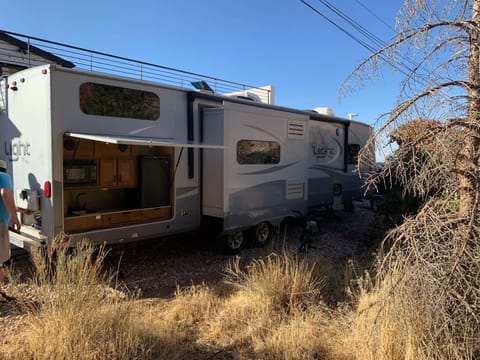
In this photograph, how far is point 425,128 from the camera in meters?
2.99

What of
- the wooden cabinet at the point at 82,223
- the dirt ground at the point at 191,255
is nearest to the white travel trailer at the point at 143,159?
the wooden cabinet at the point at 82,223

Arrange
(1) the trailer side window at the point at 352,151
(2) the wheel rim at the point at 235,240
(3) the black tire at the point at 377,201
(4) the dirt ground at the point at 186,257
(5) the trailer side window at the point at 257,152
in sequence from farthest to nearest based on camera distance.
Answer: (1) the trailer side window at the point at 352,151 → (3) the black tire at the point at 377,201 → (2) the wheel rim at the point at 235,240 → (5) the trailer side window at the point at 257,152 → (4) the dirt ground at the point at 186,257

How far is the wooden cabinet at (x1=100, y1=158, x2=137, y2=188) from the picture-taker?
21.2 feet

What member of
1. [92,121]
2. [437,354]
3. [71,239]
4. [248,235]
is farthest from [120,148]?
[437,354]

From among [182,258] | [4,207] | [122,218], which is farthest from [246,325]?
[182,258]

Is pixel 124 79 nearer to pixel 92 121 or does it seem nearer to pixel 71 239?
pixel 92 121

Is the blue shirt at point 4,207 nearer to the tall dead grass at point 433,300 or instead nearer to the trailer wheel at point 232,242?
the trailer wheel at point 232,242

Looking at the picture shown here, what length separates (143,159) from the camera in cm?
682

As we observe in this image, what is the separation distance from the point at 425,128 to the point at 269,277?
2.18 m

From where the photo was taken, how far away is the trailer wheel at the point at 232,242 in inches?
270

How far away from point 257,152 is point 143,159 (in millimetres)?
2062

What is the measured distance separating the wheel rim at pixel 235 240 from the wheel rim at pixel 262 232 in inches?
16.3

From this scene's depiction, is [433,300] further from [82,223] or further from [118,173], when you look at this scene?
[118,173]

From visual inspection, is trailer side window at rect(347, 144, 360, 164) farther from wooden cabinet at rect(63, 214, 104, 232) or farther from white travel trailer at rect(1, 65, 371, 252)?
wooden cabinet at rect(63, 214, 104, 232)
